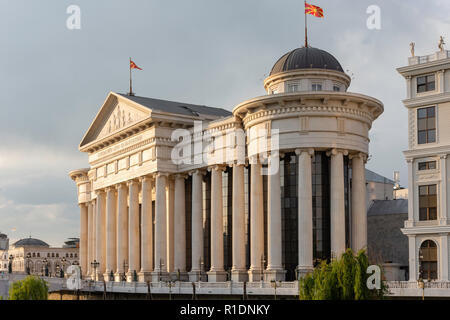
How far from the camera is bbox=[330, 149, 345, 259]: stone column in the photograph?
219 feet

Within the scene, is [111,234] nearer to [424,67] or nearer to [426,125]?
[426,125]

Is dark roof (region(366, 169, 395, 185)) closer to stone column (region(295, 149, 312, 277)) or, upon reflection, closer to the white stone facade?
the white stone facade

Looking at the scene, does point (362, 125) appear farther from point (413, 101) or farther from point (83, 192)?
point (83, 192)

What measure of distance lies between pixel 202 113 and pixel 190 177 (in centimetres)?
778

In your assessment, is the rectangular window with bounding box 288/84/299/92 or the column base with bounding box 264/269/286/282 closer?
the column base with bounding box 264/269/286/282

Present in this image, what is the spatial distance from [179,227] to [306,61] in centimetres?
2122

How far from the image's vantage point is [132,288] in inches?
2970

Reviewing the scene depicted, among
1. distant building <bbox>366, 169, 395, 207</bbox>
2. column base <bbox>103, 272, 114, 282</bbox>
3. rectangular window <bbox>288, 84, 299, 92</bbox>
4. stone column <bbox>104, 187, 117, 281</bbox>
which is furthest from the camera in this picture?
distant building <bbox>366, 169, 395, 207</bbox>

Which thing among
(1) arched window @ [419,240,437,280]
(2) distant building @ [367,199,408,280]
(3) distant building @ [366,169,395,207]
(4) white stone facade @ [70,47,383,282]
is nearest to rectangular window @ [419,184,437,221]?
(1) arched window @ [419,240,437,280]

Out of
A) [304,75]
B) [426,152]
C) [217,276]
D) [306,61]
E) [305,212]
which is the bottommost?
[217,276]

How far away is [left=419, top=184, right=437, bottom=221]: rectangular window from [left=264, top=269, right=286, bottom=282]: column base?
1427 centimetres

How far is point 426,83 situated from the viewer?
58.2 metres

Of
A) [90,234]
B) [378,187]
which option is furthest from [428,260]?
[90,234]

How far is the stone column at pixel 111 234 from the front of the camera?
91.7 metres
